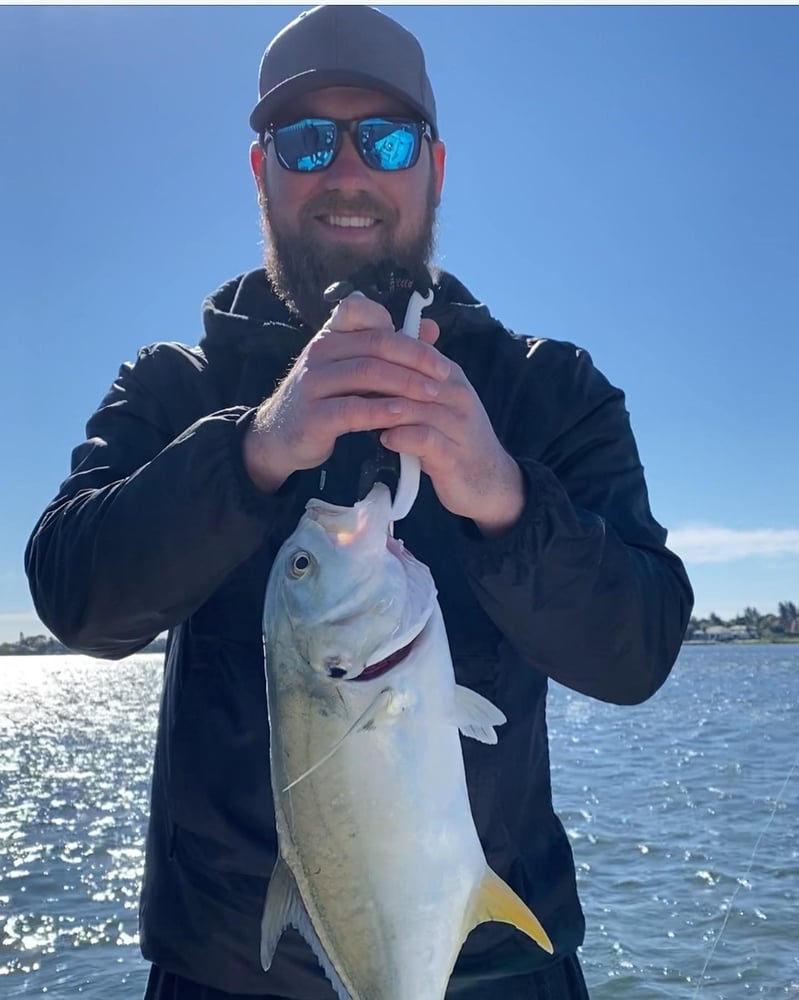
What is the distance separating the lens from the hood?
3029 millimetres

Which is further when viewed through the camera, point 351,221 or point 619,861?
point 619,861

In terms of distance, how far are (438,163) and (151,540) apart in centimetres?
189

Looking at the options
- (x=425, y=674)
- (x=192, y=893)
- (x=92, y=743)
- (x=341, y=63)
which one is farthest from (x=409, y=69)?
(x=92, y=743)

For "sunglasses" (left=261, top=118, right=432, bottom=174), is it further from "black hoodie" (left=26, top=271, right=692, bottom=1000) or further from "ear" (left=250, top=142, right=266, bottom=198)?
"black hoodie" (left=26, top=271, right=692, bottom=1000)

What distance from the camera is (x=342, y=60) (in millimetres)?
3018

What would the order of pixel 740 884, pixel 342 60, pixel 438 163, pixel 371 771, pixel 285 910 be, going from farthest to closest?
1. pixel 740 884
2. pixel 438 163
3. pixel 342 60
4. pixel 285 910
5. pixel 371 771

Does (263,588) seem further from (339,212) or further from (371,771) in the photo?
(339,212)

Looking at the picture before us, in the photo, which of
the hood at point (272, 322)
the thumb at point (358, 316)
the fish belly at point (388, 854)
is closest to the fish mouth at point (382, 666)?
the fish belly at point (388, 854)

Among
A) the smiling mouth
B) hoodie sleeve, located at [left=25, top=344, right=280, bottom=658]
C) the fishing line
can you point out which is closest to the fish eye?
hoodie sleeve, located at [left=25, top=344, right=280, bottom=658]

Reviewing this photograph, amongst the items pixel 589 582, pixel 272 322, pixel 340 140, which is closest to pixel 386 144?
pixel 340 140

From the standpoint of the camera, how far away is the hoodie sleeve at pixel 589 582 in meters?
2.18

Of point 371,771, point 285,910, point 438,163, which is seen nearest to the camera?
point 371,771

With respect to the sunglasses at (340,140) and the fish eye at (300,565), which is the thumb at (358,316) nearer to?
the fish eye at (300,565)

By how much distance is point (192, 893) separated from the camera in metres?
2.63
